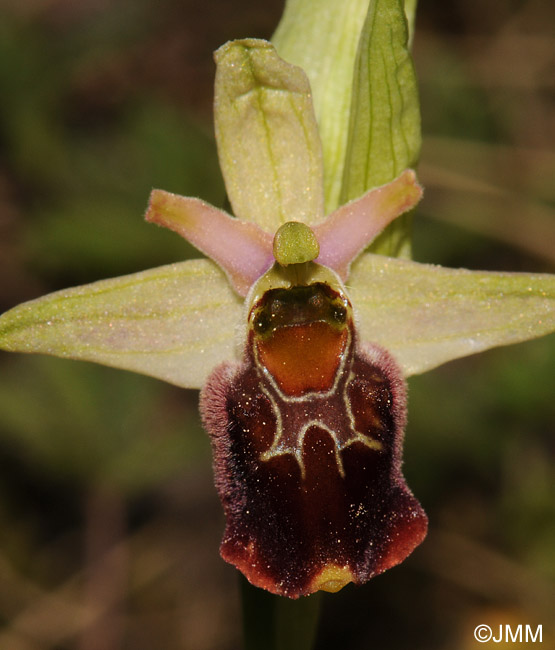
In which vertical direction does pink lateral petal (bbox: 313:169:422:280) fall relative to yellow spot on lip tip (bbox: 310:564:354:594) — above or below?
above

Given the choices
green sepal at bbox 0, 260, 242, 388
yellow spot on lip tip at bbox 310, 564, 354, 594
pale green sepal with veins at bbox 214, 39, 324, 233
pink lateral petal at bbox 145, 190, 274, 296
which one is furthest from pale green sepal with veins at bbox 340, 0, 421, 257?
yellow spot on lip tip at bbox 310, 564, 354, 594

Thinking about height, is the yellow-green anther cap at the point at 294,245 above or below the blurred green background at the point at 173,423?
above

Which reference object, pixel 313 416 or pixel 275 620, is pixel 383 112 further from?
pixel 275 620

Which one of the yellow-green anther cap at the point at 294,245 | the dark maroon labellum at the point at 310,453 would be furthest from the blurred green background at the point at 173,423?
the yellow-green anther cap at the point at 294,245

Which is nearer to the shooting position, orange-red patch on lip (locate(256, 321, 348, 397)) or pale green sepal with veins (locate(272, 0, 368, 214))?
orange-red patch on lip (locate(256, 321, 348, 397))

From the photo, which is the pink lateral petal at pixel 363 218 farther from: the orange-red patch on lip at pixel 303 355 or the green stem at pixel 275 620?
the green stem at pixel 275 620

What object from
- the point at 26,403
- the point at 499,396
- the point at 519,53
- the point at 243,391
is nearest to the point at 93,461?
the point at 26,403

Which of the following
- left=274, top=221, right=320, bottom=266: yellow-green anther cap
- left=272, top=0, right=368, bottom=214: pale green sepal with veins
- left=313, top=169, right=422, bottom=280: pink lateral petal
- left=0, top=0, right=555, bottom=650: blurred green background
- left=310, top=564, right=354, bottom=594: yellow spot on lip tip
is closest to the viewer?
left=310, top=564, right=354, bottom=594: yellow spot on lip tip

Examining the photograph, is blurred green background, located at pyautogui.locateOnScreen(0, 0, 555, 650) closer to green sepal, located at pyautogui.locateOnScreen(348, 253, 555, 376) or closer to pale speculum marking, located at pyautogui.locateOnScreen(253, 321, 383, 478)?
green sepal, located at pyautogui.locateOnScreen(348, 253, 555, 376)
